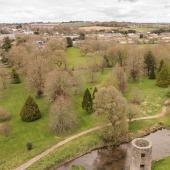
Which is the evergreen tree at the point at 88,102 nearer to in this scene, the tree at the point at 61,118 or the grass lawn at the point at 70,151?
the tree at the point at 61,118

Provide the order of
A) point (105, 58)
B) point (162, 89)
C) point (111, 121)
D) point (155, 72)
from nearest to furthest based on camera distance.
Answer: point (111, 121), point (162, 89), point (155, 72), point (105, 58)

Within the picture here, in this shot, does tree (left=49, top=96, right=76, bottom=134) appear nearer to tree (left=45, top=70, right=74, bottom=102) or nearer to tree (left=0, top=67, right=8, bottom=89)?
tree (left=45, top=70, right=74, bottom=102)

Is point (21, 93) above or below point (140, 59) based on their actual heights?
below

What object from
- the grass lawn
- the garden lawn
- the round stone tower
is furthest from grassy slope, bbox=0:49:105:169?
the round stone tower

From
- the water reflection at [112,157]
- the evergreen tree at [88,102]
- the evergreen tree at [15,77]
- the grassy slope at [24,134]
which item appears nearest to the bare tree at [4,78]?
the evergreen tree at [15,77]

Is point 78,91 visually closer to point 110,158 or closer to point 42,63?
Result: point 42,63

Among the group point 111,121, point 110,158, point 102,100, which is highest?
point 102,100

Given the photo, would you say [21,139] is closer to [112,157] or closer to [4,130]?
[4,130]

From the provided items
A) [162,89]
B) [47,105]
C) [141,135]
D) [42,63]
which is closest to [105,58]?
[162,89]
